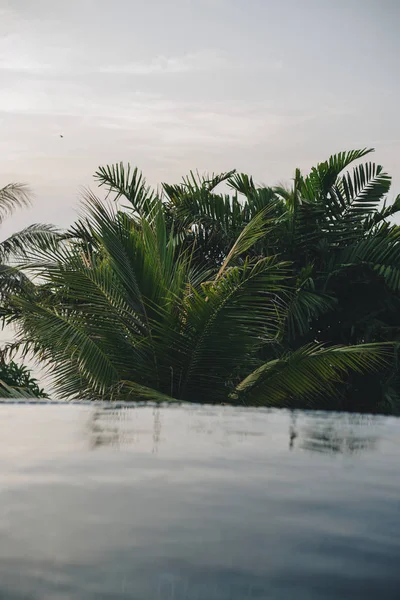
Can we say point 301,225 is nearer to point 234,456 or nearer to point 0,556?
point 234,456

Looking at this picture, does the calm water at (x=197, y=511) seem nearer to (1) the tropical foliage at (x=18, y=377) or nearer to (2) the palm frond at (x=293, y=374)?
(2) the palm frond at (x=293, y=374)

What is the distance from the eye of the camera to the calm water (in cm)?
112

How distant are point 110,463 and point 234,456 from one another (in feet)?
1.04

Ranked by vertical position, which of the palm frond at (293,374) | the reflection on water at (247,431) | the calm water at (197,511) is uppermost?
the palm frond at (293,374)

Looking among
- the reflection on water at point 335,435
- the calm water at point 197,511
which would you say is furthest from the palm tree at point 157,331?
the calm water at point 197,511

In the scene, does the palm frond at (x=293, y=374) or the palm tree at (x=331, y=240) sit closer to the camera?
the palm frond at (x=293, y=374)

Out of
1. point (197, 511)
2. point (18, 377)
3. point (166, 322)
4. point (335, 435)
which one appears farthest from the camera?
point (18, 377)

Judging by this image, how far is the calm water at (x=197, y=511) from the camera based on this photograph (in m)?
1.12

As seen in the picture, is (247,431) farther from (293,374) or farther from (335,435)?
(293,374)

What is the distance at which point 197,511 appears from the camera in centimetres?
151

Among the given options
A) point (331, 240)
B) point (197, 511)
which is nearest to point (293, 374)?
point (331, 240)

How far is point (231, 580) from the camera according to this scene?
1127 mm

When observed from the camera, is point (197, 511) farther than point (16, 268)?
No

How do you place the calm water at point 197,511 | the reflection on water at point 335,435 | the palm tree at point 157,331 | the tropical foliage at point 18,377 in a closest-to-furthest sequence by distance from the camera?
the calm water at point 197,511 → the reflection on water at point 335,435 → the palm tree at point 157,331 → the tropical foliage at point 18,377
